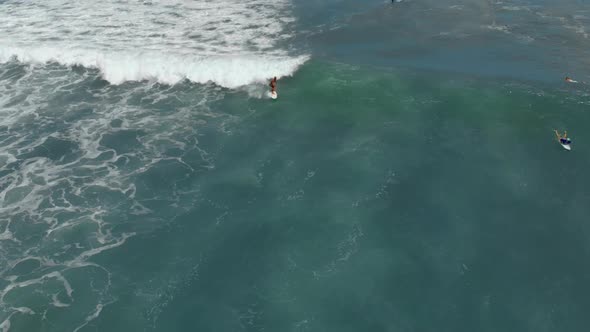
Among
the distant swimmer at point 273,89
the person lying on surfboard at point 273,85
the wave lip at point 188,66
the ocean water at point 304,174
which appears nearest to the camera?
the ocean water at point 304,174

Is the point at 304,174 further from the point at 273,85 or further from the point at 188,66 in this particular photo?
the point at 188,66

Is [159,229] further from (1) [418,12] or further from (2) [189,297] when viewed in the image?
(1) [418,12]

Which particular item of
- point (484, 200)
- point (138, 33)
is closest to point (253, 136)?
point (484, 200)

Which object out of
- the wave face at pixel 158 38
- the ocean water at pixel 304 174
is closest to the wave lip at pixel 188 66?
the wave face at pixel 158 38

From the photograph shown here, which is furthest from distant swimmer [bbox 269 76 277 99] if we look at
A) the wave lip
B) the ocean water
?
the wave lip

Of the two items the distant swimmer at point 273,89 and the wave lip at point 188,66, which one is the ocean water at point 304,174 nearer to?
the wave lip at point 188,66

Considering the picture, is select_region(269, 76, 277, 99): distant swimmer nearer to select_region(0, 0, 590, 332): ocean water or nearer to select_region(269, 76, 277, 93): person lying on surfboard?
select_region(269, 76, 277, 93): person lying on surfboard
